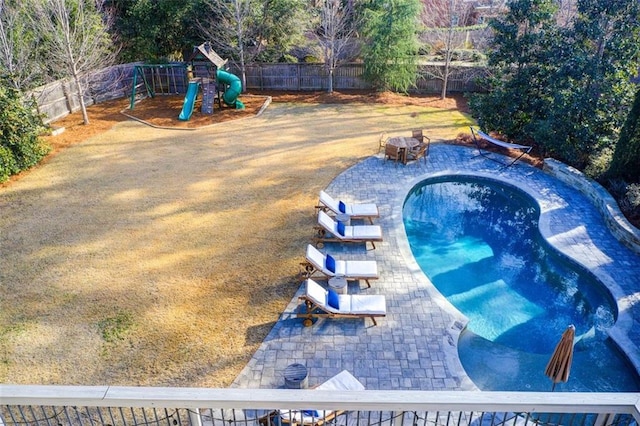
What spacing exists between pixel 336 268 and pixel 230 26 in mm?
17893

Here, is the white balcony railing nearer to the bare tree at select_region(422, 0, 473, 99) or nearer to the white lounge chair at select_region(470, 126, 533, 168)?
the white lounge chair at select_region(470, 126, 533, 168)

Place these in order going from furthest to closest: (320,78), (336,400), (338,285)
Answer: (320,78) → (338,285) → (336,400)

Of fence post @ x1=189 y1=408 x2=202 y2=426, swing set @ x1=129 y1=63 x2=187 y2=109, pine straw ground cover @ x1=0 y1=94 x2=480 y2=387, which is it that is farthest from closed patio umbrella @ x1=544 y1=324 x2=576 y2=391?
swing set @ x1=129 y1=63 x2=187 y2=109

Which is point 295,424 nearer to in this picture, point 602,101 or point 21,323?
point 21,323

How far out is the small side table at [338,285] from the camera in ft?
29.1

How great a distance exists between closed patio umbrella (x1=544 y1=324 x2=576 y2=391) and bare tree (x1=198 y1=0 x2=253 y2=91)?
20227 millimetres

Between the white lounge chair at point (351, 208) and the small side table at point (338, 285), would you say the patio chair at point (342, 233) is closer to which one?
the white lounge chair at point (351, 208)

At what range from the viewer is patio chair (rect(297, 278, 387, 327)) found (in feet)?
27.0

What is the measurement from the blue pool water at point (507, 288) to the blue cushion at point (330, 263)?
7.98 feet

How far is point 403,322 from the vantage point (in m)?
8.34

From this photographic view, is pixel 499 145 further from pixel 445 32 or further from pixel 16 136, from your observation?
pixel 16 136

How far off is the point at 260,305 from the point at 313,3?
25259 millimetres

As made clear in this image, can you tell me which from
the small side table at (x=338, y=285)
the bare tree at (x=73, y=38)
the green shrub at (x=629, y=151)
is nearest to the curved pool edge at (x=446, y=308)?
the small side table at (x=338, y=285)

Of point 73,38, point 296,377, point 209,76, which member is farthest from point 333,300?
point 209,76
